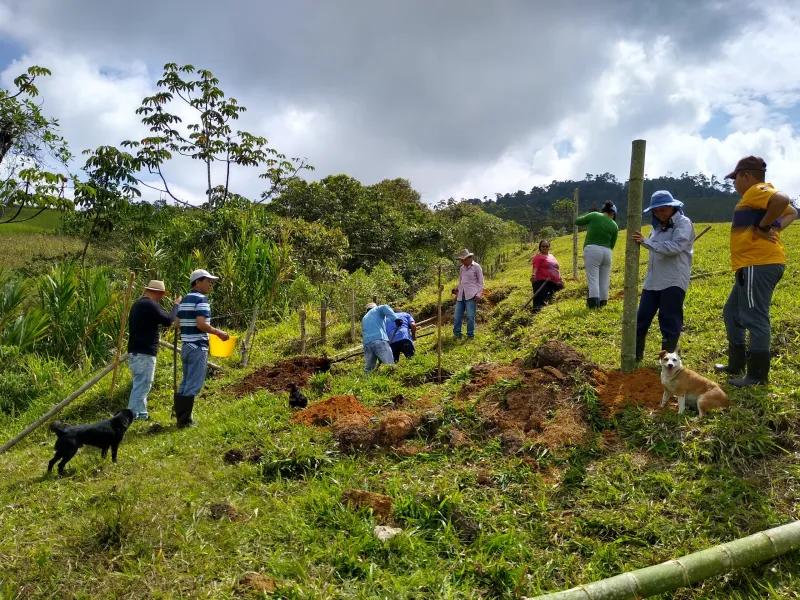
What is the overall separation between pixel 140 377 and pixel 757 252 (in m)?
6.58

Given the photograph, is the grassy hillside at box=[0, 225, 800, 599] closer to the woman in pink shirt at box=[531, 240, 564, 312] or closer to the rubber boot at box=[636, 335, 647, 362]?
the rubber boot at box=[636, 335, 647, 362]

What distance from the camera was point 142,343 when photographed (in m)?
6.20

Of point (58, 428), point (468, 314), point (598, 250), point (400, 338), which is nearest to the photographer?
point (58, 428)

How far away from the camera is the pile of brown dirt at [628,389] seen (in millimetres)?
4574

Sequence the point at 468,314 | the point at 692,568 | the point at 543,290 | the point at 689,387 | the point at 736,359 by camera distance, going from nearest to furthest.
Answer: the point at 692,568 < the point at 689,387 < the point at 736,359 < the point at 468,314 < the point at 543,290

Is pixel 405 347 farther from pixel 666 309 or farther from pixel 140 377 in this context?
pixel 666 309

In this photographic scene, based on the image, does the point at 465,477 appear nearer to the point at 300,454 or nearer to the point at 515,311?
the point at 300,454

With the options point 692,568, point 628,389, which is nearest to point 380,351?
point 628,389

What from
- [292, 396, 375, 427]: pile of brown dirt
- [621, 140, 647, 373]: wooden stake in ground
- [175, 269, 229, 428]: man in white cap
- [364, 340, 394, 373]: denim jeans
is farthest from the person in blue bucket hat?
[175, 269, 229, 428]: man in white cap

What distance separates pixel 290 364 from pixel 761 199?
6198mm

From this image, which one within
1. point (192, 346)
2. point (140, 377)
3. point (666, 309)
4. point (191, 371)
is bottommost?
point (140, 377)

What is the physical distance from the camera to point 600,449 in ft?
13.5

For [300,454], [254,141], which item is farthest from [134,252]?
[300,454]

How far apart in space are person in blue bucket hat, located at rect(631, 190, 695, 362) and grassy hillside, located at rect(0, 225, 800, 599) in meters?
0.59
